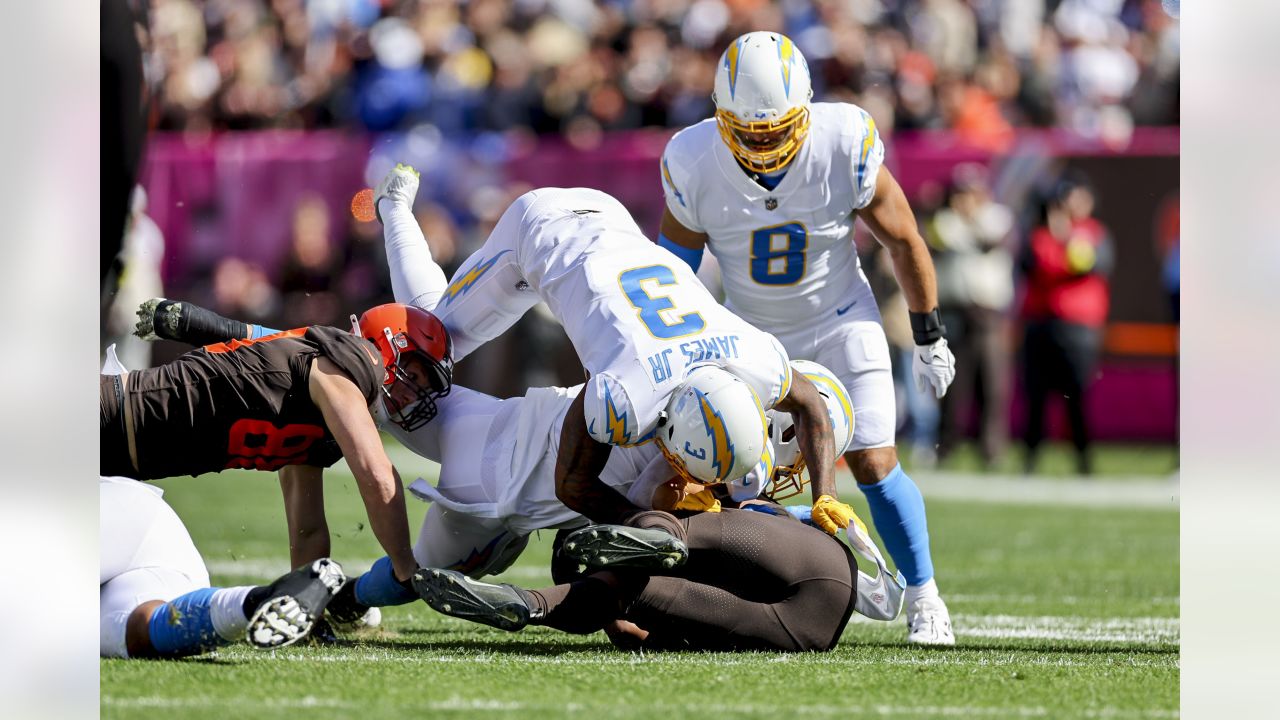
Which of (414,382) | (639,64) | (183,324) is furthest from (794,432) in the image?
(639,64)

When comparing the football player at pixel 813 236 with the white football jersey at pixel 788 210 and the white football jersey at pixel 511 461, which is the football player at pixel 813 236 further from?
the white football jersey at pixel 511 461

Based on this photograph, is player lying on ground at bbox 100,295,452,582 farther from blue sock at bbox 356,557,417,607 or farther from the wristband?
the wristband

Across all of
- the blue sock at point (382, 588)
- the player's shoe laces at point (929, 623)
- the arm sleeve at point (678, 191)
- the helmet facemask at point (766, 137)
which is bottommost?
the player's shoe laces at point (929, 623)

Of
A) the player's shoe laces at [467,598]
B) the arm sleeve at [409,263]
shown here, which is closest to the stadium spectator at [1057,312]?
the arm sleeve at [409,263]

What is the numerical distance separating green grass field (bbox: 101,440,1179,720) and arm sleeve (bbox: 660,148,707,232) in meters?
1.40

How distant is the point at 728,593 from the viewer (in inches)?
174

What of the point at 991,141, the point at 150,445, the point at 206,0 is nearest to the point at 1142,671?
the point at 150,445

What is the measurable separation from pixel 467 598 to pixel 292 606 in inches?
17.5

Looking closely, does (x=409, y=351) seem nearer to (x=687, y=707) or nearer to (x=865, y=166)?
(x=865, y=166)

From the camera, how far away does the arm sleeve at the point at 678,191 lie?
536 cm

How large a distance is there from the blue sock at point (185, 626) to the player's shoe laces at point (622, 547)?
90 centimetres

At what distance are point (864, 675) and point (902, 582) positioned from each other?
0.71 meters
